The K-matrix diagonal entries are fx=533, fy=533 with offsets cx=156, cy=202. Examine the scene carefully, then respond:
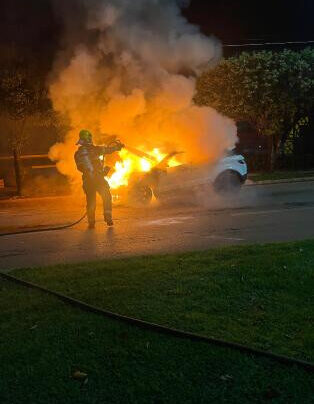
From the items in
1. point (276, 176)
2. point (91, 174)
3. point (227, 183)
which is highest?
point (91, 174)

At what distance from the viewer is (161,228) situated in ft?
33.9

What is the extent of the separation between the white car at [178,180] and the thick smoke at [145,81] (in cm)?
34

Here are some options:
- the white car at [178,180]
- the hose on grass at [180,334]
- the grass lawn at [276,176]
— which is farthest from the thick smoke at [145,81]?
the hose on grass at [180,334]

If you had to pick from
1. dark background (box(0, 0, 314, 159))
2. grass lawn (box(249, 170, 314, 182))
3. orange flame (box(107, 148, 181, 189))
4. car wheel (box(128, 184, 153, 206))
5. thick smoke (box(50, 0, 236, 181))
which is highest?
dark background (box(0, 0, 314, 159))

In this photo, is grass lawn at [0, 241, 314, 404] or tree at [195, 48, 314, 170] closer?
grass lawn at [0, 241, 314, 404]

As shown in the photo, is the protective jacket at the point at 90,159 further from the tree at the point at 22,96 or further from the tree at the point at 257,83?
the tree at the point at 257,83

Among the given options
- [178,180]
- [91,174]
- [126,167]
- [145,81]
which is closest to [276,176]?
[178,180]

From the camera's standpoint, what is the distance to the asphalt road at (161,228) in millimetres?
8422

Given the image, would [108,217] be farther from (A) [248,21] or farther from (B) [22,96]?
(A) [248,21]

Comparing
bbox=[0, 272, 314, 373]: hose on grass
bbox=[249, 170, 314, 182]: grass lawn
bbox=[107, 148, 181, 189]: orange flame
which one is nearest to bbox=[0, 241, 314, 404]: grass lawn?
bbox=[0, 272, 314, 373]: hose on grass

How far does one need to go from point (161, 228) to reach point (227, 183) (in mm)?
4966

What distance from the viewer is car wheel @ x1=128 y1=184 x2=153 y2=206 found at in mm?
13586

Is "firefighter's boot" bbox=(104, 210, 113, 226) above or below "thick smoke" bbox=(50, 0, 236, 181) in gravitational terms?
below

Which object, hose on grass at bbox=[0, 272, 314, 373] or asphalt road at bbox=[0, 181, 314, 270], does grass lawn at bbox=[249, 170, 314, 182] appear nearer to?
asphalt road at bbox=[0, 181, 314, 270]
